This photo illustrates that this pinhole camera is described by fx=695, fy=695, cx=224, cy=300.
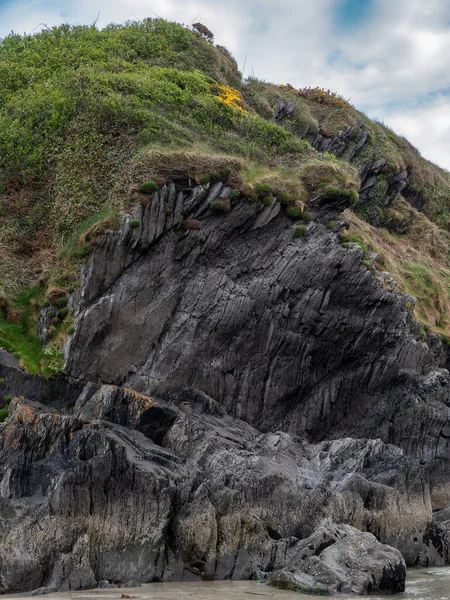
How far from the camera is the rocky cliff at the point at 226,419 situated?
16234mm

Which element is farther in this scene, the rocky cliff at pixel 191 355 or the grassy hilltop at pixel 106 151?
the grassy hilltop at pixel 106 151

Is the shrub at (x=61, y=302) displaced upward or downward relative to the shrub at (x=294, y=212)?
downward

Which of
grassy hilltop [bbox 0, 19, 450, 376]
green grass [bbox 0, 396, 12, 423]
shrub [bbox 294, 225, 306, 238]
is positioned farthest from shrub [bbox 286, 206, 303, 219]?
green grass [bbox 0, 396, 12, 423]

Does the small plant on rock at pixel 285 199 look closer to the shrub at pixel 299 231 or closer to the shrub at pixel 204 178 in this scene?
the shrub at pixel 299 231

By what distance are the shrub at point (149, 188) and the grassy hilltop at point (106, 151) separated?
0.99 ft

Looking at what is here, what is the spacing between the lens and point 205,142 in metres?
31.1

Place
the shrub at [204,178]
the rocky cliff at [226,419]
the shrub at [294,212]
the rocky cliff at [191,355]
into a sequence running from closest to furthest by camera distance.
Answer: the rocky cliff at [226,419] < the rocky cliff at [191,355] < the shrub at [204,178] < the shrub at [294,212]

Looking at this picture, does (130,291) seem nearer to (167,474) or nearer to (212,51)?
A: (167,474)

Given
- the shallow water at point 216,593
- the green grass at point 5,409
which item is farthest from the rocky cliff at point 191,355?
the shallow water at point 216,593

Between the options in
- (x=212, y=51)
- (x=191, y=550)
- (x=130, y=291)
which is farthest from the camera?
(x=212, y=51)

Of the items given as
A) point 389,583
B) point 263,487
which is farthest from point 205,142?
point 389,583

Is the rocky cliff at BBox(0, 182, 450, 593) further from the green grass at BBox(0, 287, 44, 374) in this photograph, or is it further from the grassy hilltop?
the grassy hilltop

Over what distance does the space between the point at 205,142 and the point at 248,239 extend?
5984mm

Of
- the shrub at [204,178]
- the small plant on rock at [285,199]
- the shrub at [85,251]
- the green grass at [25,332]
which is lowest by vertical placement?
the green grass at [25,332]
